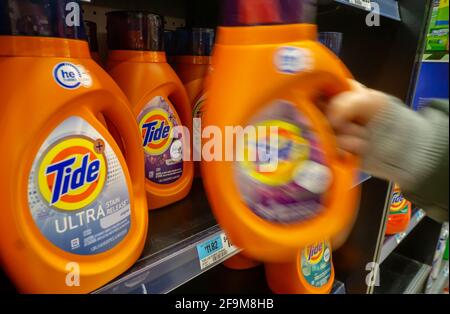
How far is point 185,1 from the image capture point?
919 millimetres

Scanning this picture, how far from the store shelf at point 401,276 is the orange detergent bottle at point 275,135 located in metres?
1.15

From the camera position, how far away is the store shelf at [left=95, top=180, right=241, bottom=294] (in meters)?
0.48

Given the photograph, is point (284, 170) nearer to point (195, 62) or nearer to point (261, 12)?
point (261, 12)

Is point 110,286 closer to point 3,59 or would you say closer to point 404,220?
point 3,59

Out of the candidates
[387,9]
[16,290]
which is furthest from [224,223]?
[387,9]

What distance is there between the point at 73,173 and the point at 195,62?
1.28ft

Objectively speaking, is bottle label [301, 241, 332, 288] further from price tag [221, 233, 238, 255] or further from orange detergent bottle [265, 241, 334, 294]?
price tag [221, 233, 238, 255]

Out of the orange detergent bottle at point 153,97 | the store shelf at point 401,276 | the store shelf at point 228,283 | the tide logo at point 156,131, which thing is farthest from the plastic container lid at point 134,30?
the store shelf at point 401,276

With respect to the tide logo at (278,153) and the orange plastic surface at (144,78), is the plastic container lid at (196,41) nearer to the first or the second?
the orange plastic surface at (144,78)

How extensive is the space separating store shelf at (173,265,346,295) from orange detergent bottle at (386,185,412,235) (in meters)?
0.49

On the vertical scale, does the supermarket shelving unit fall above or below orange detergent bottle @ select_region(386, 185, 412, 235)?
above

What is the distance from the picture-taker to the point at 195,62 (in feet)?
2.37

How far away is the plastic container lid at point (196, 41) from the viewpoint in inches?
27.9

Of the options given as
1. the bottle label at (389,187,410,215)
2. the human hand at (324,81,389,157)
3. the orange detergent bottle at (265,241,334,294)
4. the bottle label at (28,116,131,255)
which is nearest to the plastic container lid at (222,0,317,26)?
the human hand at (324,81,389,157)
